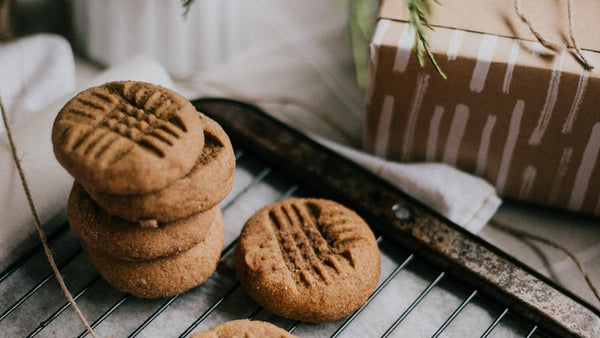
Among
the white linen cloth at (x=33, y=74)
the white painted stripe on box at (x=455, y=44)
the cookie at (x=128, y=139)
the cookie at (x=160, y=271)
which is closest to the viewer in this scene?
the cookie at (x=128, y=139)

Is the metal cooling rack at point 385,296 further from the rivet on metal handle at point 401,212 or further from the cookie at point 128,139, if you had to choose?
the cookie at point 128,139

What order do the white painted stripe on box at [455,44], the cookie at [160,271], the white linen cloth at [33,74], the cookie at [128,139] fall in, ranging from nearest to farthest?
1. the cookie at [128,139]
2. the cookie at [160,271]
3. the white painted stripe on box at [455,44]
4. the white linen cloth at [33,74]

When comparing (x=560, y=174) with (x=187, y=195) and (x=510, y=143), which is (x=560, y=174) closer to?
(x=510, y=143)

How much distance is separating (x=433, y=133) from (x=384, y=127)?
8 cm

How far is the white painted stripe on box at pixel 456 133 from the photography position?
0.89 m

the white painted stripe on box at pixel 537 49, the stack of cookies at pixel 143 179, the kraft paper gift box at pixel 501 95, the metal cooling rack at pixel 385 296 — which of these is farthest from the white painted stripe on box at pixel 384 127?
the stack of cookies at pixel 143 179

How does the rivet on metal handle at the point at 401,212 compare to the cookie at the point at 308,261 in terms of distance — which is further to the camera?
the rivet on metal handle at the point at 401,212

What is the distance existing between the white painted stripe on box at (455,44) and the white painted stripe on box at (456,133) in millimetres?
89

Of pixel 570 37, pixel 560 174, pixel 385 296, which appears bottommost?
pixel 385 296

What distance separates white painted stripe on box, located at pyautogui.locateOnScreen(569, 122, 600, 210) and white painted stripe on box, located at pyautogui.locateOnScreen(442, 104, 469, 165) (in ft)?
0.60

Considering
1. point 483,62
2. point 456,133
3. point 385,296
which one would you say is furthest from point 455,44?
point 385,296

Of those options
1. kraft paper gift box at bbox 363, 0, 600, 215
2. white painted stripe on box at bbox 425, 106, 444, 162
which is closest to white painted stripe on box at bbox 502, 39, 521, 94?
kraft paper gift box at bbox 363, 0, 600, 215

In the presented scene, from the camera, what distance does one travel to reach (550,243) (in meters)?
0.91

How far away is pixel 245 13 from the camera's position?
3.80 ft
